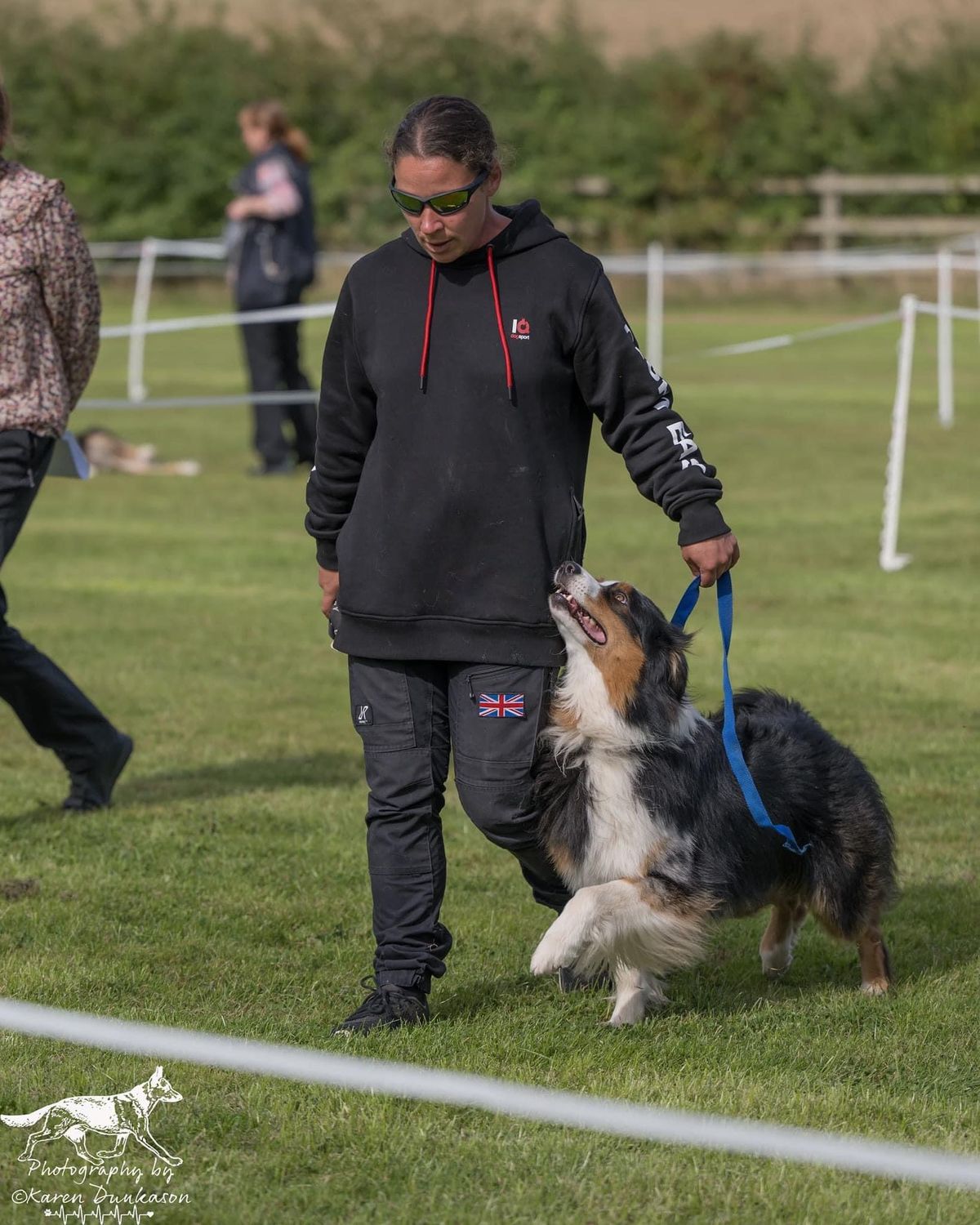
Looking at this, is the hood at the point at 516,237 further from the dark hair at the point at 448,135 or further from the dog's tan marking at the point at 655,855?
the dog's tan marking at the point at 655,855

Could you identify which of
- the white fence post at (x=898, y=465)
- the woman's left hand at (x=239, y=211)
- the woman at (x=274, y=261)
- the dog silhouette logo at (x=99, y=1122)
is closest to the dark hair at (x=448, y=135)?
the dog silhouette logo at (x=99, y=1122)

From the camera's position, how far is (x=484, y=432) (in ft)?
13.4

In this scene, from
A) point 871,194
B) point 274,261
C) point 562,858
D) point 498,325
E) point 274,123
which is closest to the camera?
point 498,325

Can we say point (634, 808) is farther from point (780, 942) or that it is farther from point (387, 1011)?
point (780, 942)

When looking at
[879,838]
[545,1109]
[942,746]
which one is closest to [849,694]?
[942,746]

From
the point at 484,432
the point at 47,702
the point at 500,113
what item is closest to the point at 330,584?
the point at 484,432

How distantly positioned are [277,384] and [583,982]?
32.2 feet

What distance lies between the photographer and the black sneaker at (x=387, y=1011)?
4.18 m

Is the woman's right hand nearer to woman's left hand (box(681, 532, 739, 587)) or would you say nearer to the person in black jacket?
the person in black jacket

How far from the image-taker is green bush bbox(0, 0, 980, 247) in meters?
34.8

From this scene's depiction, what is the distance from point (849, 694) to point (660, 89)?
30602 mm

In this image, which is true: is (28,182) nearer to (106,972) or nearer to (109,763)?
(109,763)

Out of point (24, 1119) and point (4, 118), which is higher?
point (4, 118)

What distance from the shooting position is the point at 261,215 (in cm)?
1392
